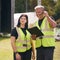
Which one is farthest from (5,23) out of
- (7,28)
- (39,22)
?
(39,22)

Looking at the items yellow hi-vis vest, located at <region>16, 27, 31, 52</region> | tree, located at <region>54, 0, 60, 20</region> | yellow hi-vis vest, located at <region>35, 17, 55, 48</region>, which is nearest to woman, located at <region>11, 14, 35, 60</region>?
yellow hi-vis vest, located at <region>16, 27, 31, 52</region>

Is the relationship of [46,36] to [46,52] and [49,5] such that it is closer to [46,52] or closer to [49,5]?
[46,52]

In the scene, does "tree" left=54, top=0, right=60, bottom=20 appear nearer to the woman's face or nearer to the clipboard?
the clipboard

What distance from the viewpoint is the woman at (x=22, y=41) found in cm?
813

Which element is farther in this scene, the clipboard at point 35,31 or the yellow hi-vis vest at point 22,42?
the clipboard at point 35,31

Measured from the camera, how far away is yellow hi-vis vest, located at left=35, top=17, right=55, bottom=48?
8.51 metres

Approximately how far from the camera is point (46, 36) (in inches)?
335

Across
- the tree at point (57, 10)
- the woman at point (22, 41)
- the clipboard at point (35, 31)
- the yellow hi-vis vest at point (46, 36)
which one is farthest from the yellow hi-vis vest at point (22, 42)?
the tree at point (57, 10)

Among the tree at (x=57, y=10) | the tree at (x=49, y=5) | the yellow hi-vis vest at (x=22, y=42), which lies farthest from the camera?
the tree at (x=57, y=10)

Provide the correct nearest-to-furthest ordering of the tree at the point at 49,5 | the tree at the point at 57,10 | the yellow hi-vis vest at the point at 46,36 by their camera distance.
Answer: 1. the yellow hi-vis vest at the point at 46,36
2. the tree at the point at 49,5
3. the tree at the point at 57,10

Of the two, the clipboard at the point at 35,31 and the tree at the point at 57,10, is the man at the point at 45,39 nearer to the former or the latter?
the clipboard at the point at 35,31

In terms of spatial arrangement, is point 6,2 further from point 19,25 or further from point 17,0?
point 19,25

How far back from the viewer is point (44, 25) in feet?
28.0

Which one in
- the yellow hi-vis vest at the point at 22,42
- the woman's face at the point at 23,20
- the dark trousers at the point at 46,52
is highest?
the woman's face at the point at 23,20
